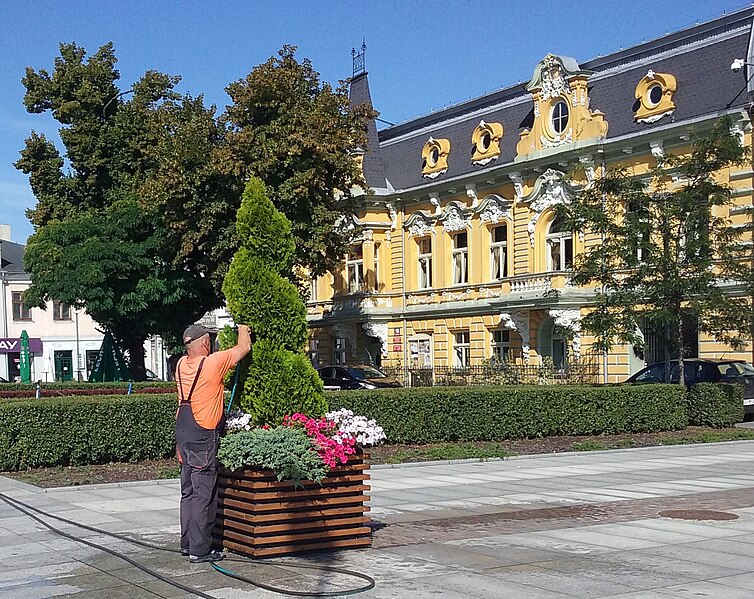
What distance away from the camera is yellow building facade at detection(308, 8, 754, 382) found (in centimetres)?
3569

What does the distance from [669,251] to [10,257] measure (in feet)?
199

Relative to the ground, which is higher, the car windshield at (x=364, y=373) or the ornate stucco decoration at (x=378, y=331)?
the ornate stucco decoration at (x=378, y=331)

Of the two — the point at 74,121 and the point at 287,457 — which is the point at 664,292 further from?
the point at 74,121

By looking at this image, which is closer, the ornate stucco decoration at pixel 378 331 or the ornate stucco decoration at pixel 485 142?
the ornate stucco decoration at pixel 485 142

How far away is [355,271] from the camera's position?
51750mm

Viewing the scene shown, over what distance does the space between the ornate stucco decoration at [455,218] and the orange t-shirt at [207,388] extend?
121ft

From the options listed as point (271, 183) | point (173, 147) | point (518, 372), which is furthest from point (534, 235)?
point (173, 147)

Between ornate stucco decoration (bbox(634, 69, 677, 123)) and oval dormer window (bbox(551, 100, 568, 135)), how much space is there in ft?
11.5

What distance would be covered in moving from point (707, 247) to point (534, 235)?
677 inches

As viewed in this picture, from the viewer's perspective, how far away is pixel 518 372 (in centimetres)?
3909

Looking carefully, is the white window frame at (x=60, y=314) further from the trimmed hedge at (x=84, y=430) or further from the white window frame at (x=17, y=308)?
the trimmed hedge at (x=84, y=430)

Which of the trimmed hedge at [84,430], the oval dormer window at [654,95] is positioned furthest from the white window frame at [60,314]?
the trimmed hedge at [84,430]

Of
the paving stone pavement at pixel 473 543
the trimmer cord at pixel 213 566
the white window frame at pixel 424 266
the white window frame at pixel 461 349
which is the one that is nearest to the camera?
the trimmer cord at pixel 213 566

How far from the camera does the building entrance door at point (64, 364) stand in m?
72.1
